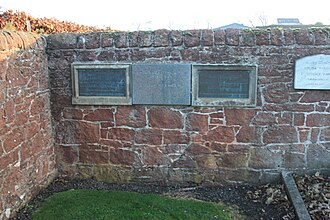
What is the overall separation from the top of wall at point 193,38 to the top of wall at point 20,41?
0.70 ft

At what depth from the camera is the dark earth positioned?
4.06 metres

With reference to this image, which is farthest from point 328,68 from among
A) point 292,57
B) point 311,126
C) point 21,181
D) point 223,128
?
point 21,181

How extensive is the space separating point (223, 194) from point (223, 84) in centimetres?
151

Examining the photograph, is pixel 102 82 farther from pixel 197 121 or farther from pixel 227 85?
pixel 227 85

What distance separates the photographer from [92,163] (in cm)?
502

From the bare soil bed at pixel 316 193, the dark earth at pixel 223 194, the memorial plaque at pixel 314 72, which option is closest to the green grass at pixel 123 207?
the dark earth at pixel 223 194

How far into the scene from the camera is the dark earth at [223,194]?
406 centimetres

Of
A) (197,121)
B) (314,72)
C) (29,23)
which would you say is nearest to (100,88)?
(197,121)

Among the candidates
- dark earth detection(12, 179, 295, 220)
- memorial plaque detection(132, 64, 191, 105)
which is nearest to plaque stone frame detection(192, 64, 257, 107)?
memorial plaque detection(132, 64, 191, 105)

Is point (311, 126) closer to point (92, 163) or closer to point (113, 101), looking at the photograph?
point (113, 101)

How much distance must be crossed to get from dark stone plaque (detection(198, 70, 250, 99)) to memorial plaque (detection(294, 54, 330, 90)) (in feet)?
2.16

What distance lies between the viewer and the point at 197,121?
469 centimetres

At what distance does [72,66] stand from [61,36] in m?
0.44

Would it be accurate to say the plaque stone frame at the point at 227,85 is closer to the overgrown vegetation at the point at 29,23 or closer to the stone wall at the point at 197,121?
the stone wall at the point at 197,121
